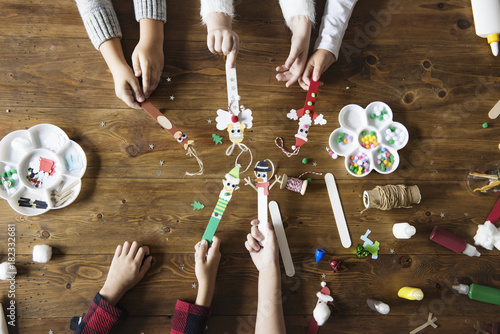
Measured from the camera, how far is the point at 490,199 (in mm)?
1124

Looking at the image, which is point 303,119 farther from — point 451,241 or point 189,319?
point 189,319

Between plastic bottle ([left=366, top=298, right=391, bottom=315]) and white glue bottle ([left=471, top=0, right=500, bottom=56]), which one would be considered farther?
white glue bottle ([left=471, top=0, right=500, bottom=56])

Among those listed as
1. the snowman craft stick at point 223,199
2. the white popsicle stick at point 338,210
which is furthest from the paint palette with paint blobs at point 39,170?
the white popsicle stick at point 338,210

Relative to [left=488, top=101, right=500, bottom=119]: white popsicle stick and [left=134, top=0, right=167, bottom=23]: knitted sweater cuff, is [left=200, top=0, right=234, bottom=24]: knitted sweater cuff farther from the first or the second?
[left=488, top=101, right=500, bottom=119]: white popsicle stick

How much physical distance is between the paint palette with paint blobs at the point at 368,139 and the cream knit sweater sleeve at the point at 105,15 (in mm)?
690

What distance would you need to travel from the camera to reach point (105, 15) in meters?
1.05

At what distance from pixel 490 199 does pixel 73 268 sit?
1385 mm

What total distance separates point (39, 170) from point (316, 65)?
0.94m

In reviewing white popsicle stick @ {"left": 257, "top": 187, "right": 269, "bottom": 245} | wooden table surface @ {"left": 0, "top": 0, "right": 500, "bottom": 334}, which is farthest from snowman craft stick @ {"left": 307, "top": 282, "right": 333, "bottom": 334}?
white popsicle stick @ {"left": 257, "top": 187, "right": 269, "bottom": 245}

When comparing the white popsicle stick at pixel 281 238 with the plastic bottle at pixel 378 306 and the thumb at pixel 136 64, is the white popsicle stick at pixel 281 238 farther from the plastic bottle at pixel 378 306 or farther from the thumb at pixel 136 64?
the thumb at pixel 136 64

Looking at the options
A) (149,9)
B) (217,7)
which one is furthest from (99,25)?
(217,7)

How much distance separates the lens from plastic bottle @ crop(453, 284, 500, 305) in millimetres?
1074

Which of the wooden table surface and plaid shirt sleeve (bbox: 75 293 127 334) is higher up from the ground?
the wooden table surface

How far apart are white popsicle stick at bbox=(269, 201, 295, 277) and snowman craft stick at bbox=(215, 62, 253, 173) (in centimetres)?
16
